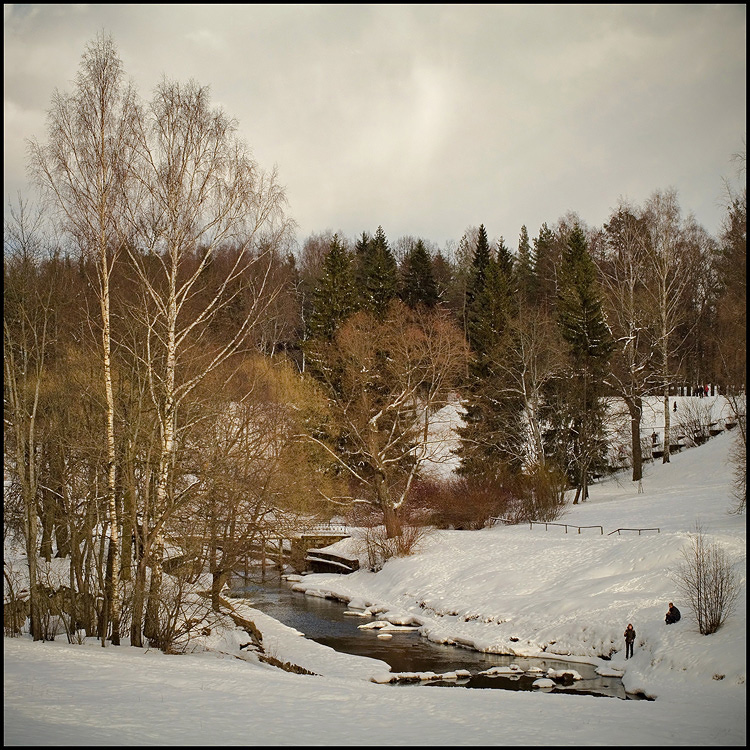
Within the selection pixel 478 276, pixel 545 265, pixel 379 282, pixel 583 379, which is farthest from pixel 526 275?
pixel 583 379

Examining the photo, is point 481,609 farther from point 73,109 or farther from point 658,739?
point 73,109

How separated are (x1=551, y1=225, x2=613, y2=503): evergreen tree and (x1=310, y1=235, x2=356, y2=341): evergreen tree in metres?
13.5

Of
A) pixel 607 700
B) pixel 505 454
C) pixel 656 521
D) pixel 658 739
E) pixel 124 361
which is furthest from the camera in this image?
pixel 505 454

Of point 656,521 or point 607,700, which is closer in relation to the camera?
point 607,700

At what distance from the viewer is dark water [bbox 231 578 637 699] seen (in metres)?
17.0

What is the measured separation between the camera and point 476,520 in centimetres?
3338

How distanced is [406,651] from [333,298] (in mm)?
26353

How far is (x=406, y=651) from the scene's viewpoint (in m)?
20.4

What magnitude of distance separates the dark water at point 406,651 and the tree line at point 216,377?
10.5 feet

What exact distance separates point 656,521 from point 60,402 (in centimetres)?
2293

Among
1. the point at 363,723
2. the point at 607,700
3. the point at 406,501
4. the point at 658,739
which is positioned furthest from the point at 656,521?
the point at 363,723

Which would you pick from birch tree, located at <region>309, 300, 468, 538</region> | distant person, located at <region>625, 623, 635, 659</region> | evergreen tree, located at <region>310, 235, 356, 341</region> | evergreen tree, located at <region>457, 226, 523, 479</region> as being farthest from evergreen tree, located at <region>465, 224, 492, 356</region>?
distant person, located at <region>625, 623, 635, 659</region>

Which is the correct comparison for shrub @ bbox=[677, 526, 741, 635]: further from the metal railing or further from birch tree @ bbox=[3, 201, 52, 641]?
birch tree @ bbox=[3, 201, 52, 641]

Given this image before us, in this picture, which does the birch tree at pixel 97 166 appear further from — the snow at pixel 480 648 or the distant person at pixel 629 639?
the distant person at pixel 629 639
